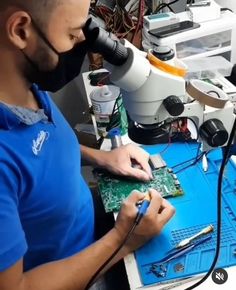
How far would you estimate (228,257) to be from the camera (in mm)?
821

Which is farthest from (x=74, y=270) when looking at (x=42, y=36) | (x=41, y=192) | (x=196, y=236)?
(x=42, y=36)

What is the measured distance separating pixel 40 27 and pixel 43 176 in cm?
32

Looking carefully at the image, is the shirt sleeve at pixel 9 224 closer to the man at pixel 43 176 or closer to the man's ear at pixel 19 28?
the man at pixel 43 176

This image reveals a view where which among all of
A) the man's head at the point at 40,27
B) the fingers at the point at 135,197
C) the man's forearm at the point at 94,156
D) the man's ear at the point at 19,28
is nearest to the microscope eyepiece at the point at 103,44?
the man's head at the point at 40,27

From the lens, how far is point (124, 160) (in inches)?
43.4

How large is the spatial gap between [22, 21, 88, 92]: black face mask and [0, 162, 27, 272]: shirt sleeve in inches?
8.1

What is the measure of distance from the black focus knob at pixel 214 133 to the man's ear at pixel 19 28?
18.7 inches

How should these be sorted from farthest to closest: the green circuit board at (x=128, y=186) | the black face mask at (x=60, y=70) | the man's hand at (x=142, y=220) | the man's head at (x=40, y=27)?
the green circuit board at (x=128, y=186), the man's hand at (x=142, y=220), the black face mask at (x=60, y=70), the man's head at (x=40, y=27)

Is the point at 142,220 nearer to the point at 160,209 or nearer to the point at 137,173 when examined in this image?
the point at 160,209

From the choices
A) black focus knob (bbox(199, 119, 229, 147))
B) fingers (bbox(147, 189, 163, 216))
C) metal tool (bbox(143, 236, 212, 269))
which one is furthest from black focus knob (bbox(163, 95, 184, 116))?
metal tool (bbox(143, 236, 212, 269))

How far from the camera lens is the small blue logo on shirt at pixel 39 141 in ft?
2.61

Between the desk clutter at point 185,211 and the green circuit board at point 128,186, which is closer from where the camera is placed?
the desk clutter at point 185,211

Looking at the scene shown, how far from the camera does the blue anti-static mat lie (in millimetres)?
814

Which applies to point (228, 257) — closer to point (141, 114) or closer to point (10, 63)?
point (141, 114)
